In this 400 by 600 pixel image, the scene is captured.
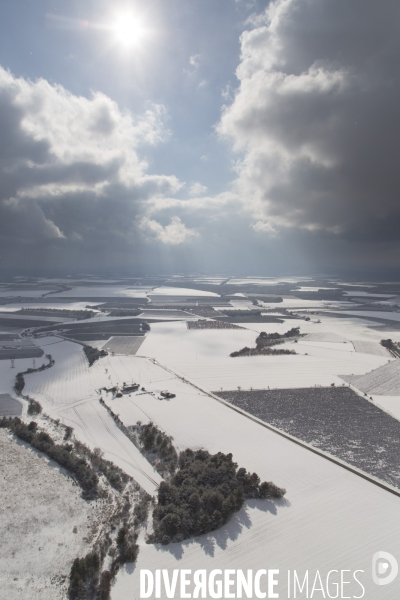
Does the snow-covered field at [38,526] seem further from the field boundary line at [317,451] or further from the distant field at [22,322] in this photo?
the distant field at [22,322]

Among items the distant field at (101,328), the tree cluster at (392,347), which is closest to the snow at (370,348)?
the tree cluster at (392,347)

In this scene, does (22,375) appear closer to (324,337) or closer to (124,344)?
(124,344)

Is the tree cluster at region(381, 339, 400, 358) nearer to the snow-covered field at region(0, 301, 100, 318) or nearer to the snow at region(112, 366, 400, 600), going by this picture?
the snow at region(112, 366, 400, 600)

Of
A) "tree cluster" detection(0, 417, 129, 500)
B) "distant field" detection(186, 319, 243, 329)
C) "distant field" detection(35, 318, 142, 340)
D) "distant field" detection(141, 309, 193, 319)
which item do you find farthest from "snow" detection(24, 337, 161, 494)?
"distant field" detection(141, 309, 193, 319)

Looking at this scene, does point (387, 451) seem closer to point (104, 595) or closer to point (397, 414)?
point (397, 414)

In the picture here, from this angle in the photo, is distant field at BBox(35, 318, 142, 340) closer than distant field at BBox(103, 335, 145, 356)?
No
